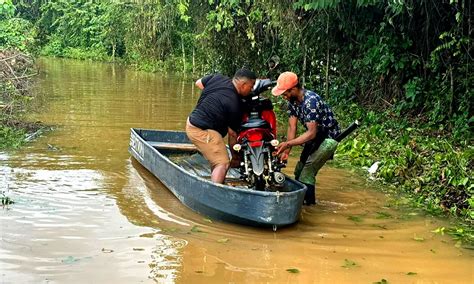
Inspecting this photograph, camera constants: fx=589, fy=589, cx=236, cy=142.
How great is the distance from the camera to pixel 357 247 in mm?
5809

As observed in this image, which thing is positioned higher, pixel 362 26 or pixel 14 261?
pixel 362 26

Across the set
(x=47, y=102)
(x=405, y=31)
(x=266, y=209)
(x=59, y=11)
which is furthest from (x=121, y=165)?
(x=59, y=11)

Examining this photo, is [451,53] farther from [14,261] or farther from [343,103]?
[14,261]

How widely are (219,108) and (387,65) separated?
18.7 feet

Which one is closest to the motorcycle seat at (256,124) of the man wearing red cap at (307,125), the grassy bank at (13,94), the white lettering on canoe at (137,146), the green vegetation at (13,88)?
the man wearing red cap at (307,125)

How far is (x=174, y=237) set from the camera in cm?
595

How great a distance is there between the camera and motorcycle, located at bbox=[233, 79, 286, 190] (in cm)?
636

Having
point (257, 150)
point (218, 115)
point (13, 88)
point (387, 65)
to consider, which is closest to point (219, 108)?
point (218, 115)

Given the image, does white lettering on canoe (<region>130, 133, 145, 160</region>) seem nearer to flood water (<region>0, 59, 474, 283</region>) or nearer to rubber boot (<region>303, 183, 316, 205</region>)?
flood water (<region>0, 59, 474, 283</region>)

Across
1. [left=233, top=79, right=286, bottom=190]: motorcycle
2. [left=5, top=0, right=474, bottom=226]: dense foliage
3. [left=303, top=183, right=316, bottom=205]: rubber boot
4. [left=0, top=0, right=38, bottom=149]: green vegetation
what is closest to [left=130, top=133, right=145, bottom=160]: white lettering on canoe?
[left=0, top=0, right=38, bottom=149]: green vegetation

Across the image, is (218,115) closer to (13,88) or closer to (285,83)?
(285,83)

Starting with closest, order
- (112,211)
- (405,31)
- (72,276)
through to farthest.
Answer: (72,276) < (112,211) < (405,31)

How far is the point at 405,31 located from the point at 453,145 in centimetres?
291

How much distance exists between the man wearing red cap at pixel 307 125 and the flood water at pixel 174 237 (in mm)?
546
